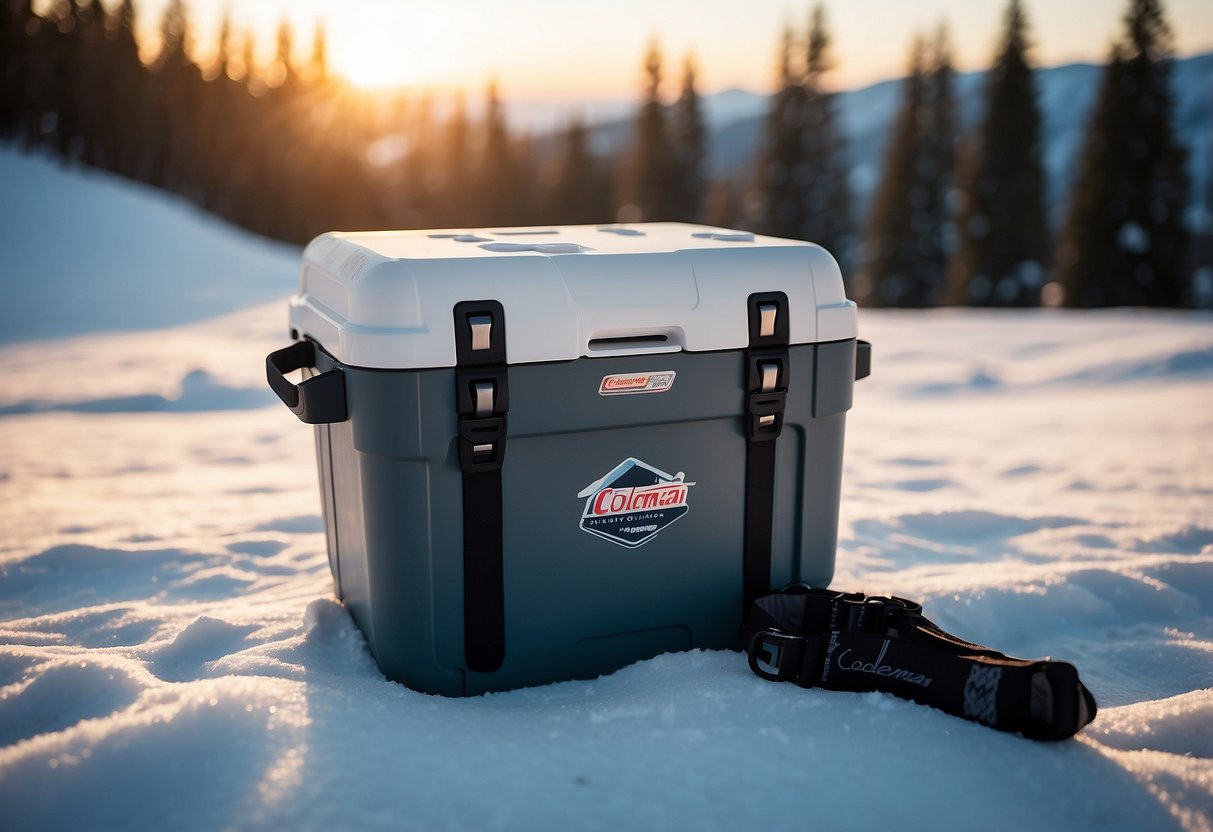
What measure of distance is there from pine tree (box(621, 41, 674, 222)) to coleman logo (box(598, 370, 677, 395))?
94.2 feet

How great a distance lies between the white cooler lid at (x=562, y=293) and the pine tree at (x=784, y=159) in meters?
25.5

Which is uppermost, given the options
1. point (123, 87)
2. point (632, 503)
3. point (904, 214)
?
point (123, 87)

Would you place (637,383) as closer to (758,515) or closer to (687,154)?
(758,515)

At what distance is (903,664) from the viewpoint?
5.88 feet

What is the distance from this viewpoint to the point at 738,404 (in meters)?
2.00

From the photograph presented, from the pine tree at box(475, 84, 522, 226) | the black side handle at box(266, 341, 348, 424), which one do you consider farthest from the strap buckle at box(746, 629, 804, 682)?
the pine tree at box(475, 84, 522, 226)

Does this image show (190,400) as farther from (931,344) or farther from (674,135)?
(674,135)

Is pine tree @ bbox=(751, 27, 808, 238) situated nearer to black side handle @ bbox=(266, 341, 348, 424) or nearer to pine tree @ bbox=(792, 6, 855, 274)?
pine tree @ bbox=(792, 6, 855, 274)

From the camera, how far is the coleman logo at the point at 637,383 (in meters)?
1.85

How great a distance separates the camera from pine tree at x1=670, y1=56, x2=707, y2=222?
29828 millimetres

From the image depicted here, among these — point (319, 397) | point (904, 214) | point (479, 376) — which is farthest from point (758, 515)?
point (904, 214)

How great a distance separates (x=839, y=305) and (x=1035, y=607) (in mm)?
1076

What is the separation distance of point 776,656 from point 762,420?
53 centimetres

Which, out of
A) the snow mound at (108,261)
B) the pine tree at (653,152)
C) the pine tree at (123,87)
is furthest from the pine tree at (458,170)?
the snow mound at (108,261)
